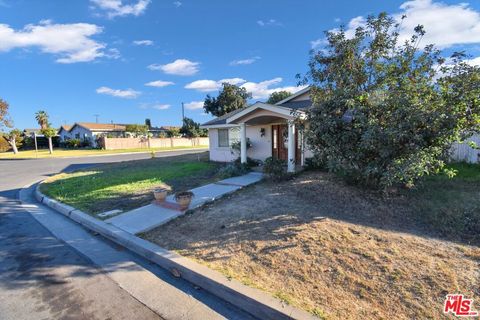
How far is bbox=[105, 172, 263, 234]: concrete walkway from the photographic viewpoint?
17.9 feet

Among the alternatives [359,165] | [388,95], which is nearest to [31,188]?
[359,165]

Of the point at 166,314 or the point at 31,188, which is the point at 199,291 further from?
the point at 31,188

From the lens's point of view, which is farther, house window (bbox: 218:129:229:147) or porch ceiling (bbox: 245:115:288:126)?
house window (bbox: 218:129:229:147)

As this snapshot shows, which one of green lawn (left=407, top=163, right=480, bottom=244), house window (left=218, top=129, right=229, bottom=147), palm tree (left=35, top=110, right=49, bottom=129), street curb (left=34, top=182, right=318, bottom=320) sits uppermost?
palm tree (left=35, top=110, right=49, bottom=129)

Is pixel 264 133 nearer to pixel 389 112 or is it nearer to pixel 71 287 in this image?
pixel 389 112

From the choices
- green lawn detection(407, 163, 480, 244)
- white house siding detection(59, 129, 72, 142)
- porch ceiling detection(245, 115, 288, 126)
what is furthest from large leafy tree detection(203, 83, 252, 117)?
green lawn detection(407, 163, 480, 244)

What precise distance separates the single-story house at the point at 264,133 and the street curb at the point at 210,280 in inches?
239

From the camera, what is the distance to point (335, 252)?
3.73 m

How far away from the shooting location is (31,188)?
10609mm

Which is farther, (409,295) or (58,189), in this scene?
(58,189)

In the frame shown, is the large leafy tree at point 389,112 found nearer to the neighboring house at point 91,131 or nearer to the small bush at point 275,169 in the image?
the small bush at point 275,169

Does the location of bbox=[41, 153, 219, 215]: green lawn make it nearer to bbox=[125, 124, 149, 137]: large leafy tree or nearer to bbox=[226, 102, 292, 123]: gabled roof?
bbox=[226, 102, 292, 123]: gabled roof

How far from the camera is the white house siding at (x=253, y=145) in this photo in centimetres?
1238

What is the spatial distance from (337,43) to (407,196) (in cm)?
423
